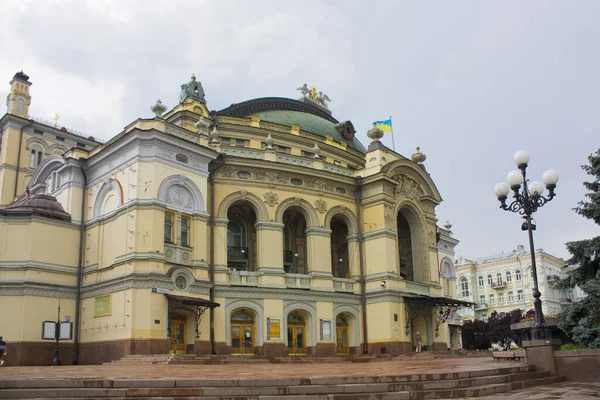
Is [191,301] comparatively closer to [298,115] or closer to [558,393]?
[558,393]

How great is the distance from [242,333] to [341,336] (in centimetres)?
668

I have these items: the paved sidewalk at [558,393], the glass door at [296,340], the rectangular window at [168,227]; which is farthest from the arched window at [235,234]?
the paved sidewalk at [558,393]

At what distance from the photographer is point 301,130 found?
135ft

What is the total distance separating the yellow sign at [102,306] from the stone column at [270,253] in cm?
772

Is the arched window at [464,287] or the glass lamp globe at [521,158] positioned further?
the arched window at [464,287]

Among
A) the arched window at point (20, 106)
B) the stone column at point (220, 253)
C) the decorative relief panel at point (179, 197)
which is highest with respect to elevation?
the arched window at point (20, 106)

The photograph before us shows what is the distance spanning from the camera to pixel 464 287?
268 feet

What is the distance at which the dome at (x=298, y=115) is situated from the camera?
4228 centimetres

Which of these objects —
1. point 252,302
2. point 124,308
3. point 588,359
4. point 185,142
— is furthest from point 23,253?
point 588,359

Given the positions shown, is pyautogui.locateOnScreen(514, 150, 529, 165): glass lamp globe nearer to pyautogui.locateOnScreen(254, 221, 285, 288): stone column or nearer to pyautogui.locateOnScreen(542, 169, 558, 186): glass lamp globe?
pyautogui.locateOnScreen(542, 169, 558, 186): glass lamp globe

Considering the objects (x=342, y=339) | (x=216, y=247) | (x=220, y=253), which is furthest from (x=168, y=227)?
(x=342, y=339)

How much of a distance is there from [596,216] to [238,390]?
534 inches

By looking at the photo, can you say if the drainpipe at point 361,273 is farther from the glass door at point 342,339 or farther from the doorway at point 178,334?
the doorway at point 178,334

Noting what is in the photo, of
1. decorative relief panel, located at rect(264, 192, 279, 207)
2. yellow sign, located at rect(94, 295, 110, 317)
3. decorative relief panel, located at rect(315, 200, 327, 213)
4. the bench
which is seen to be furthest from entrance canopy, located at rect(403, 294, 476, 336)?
yellow sign, located at rect(94, 295, 110, 317)
